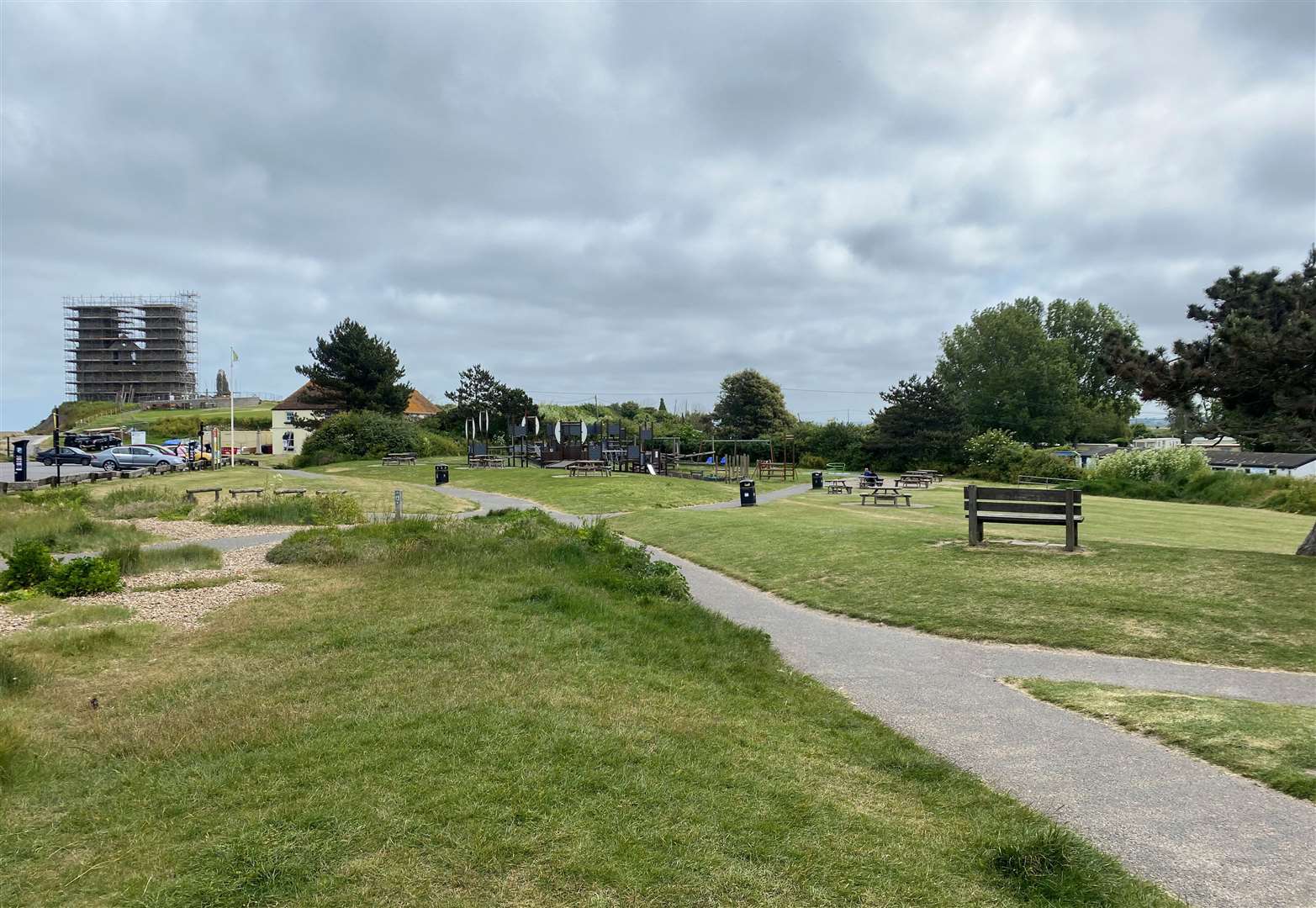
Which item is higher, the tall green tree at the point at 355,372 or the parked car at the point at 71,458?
the tall green tree at the point at 355,372

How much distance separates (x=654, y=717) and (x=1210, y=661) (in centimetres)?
634

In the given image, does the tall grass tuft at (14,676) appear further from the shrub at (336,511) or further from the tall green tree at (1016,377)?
the tall green tree at (1016,377)

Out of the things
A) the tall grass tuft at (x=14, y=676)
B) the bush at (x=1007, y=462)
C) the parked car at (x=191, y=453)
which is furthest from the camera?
the bush at (x=1007, y=462)

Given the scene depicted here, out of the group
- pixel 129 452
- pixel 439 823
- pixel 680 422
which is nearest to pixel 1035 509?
pixel 439 823

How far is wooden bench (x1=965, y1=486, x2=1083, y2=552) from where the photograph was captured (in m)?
13.1

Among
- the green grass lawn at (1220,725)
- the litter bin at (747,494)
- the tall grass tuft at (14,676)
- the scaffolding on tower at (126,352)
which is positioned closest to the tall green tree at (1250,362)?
the green grass lawn at (1220,725)

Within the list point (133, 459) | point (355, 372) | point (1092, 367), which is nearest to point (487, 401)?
point (355, 372)

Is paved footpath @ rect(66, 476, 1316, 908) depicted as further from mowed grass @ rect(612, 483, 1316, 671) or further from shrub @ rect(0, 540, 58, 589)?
shrub @ rect(0, 540, 58, 589)

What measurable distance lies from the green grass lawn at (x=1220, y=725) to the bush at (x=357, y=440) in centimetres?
5031

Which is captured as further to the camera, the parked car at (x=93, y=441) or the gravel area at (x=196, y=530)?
the parked car at (x=93, y=441)

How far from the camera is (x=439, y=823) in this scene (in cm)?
368

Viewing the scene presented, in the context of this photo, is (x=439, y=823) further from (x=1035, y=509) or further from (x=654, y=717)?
(x=1035, y=509)

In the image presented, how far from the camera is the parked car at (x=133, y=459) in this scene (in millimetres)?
38812

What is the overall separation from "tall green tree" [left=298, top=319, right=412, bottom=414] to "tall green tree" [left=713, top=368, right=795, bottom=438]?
28.1 meters
